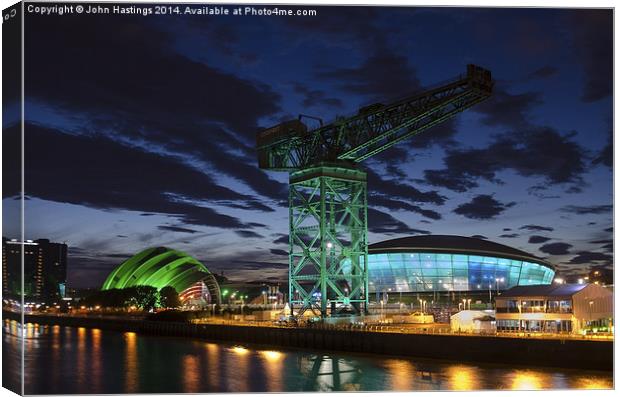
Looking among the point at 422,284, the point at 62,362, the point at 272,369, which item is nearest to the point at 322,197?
the point at 272,369

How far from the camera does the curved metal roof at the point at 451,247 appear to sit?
86562 mm

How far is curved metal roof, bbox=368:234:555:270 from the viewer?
86.6 metres

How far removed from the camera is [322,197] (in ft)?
156

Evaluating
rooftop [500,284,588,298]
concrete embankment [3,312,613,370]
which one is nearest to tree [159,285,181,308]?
concrete embankment [3,312,613,370]

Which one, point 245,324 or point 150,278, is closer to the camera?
point 245,324

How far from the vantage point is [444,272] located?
3418 inches

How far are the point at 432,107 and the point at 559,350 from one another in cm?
1772

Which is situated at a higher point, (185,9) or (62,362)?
(185,9)

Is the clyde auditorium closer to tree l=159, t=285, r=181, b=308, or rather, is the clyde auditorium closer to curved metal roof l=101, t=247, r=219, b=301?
curved metal roof l=101, t=247, r=219, b=301

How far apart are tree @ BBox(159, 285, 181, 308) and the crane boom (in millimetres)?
52649

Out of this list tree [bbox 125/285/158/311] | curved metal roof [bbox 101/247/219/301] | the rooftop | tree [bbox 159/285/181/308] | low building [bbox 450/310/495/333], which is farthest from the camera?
curved metal roof [bbox 101/247/219/301]

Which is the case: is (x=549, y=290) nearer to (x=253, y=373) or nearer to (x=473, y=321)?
(x=473, y=321)

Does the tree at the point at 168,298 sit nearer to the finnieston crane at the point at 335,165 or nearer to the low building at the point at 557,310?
the finnieston crane at the point at 335,165

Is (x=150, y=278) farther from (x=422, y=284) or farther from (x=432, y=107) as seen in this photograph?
(x=432, y=107)
